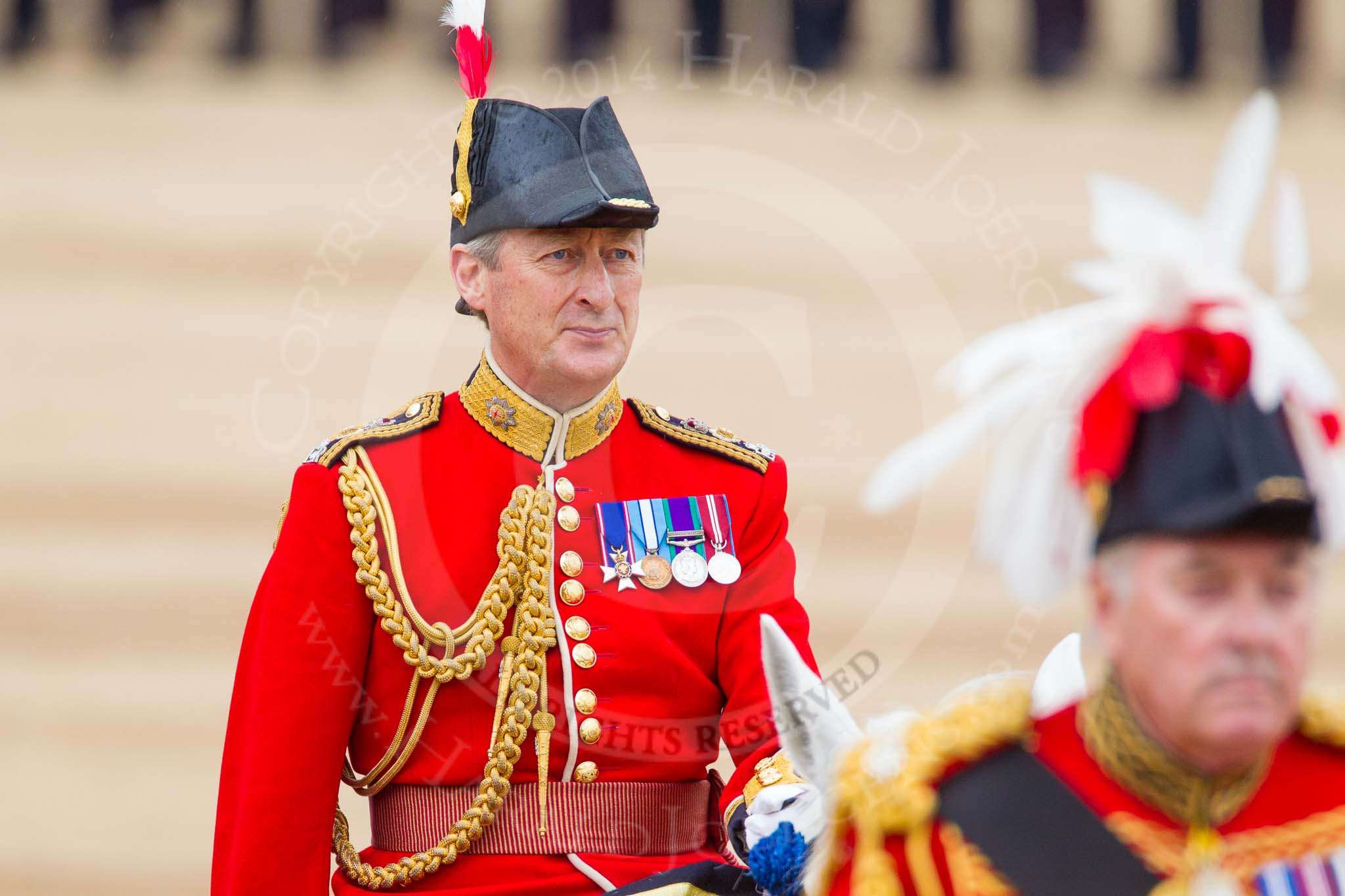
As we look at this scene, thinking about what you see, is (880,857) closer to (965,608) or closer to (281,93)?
(965,608)

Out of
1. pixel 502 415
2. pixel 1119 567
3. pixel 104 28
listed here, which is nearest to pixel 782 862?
pixel 1119 567

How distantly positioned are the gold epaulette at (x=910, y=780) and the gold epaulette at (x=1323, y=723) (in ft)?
0.83

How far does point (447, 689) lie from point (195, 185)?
8.26 ft

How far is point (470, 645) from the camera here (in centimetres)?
254

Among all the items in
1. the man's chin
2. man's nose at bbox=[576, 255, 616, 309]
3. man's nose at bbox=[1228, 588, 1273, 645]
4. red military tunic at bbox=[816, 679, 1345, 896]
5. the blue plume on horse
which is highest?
man's nose at bbox=[576, 255, 616, 309]

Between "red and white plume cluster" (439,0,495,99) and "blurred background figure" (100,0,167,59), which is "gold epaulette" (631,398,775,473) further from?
"blurred background figure" (100,0,167,59)

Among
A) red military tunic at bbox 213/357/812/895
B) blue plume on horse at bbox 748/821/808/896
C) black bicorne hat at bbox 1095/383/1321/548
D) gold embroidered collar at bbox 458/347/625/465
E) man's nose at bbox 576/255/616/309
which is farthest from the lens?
gold embroidered collar at bbox 458/347/625/465

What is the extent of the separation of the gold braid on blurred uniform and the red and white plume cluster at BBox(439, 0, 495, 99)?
2.03 ft

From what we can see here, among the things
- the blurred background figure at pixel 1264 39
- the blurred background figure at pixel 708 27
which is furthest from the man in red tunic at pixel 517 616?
the blurred background figure at pixel 1264 39

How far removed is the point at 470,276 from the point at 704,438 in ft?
1.42

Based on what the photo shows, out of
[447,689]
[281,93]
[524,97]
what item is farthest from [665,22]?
[447,689]

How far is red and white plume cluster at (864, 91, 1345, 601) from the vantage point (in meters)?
1.52

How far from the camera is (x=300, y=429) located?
4676mm

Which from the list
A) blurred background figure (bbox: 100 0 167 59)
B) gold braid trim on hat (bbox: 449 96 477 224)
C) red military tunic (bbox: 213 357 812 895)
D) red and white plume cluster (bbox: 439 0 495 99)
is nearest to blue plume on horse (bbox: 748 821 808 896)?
red military tunic (bbox: 213 357 812 895)
